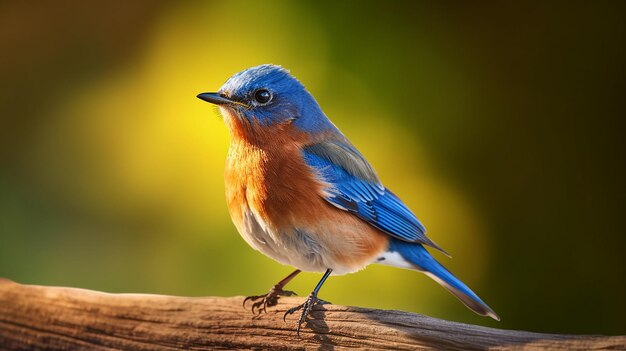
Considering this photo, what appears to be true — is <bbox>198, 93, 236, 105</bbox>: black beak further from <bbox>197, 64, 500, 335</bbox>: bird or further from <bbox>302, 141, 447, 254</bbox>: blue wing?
<bbox>302, 141, 447, 254</bbox>: blue wing

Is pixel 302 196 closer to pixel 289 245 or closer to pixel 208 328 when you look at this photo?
pixel 289 245

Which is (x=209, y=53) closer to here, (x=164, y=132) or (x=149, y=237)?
(x=164, y=132)

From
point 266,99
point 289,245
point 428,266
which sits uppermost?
point 266,99

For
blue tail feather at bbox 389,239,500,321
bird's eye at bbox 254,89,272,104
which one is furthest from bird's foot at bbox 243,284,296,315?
bird's eye at bbox 254,89,272,104

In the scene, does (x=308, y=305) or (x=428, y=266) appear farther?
(x=428, y=266)

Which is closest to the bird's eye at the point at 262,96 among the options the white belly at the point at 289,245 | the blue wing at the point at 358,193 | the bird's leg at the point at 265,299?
the blue wing at the point at 358,193

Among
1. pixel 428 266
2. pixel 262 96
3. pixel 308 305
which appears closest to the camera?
pixel 308 305

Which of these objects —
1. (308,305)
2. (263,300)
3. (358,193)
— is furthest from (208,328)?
(358,193)

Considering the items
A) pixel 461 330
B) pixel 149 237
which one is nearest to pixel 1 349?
pixel 149 237
